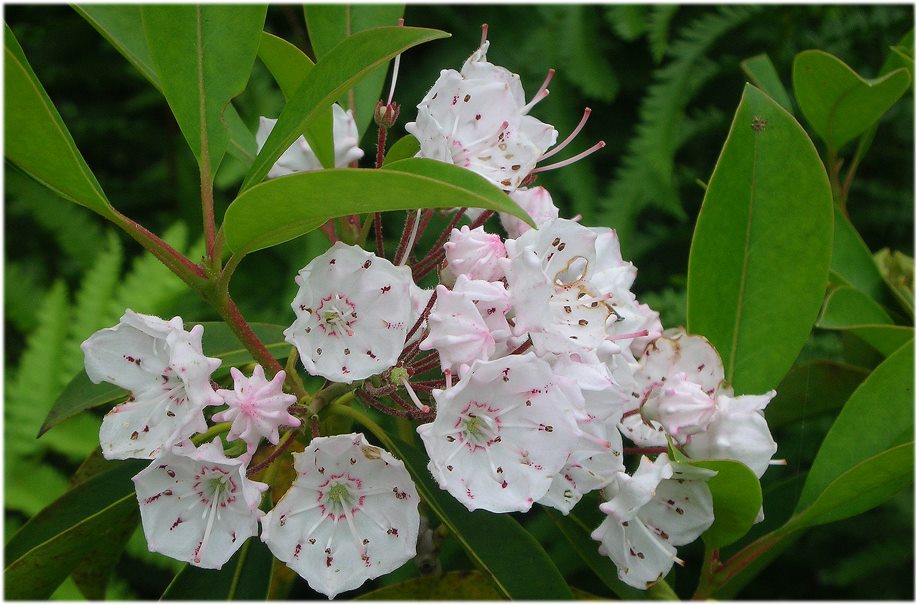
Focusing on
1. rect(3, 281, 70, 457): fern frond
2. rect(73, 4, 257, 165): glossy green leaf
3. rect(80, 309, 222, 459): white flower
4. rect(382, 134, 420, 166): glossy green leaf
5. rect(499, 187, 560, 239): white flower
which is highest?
rect(73, 4, 257, 165): glossy green leaf

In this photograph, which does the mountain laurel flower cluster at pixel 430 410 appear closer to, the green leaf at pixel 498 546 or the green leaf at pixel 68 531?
the green leaf at pixel 498 546

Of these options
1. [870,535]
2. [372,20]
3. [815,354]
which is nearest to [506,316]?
[372,20]

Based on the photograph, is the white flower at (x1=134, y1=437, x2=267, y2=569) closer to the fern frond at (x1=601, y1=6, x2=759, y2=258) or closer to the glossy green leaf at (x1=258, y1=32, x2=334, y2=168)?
the glossy green leaf at (x1=258, y1=32, x2=334, y2=168)

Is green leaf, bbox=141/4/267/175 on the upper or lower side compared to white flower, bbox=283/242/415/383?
upper

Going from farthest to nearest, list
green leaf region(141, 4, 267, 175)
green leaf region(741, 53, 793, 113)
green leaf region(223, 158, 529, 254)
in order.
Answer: green leaf region(741, 53, 793, 113) → green leaf region(141, 4, 267, 175) → green leaf region(223, 158, 529, 254)

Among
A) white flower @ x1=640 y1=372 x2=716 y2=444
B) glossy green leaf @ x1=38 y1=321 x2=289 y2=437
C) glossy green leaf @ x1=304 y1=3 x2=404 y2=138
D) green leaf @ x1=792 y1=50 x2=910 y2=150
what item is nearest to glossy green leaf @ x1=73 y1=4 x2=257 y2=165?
glossy green leaf @ x1=304 y1=3 x2=404 y2=138

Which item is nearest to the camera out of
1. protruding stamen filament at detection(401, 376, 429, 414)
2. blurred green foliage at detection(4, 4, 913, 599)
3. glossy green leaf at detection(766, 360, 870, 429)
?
protruding stamen filament at detection(401, 376, 429, 414)
